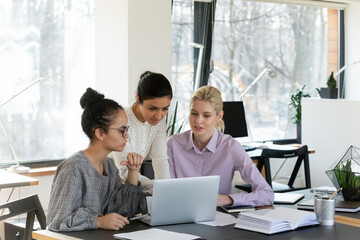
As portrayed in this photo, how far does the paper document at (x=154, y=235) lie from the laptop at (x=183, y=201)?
5.0 inches

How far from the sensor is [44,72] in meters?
5.18

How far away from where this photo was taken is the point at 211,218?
9.17 feet

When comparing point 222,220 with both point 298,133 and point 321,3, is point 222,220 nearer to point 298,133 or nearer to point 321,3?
point 298,133

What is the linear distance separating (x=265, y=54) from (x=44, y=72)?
2612 mm

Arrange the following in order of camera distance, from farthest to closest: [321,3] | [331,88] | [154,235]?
1. [321,3]
2. [331,88]
3. [154,235]

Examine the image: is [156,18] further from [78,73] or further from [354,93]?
[354,93]

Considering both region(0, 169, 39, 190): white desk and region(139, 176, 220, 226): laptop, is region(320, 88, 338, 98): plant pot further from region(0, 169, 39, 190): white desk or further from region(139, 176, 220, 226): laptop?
region(139, 176, 220, 226): laptop

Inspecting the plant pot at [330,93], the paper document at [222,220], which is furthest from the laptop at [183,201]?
the plant pot at [330,93]

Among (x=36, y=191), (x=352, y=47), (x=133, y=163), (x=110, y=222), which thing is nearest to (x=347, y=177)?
(x=133, y=163)

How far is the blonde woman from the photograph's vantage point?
11.1 ft

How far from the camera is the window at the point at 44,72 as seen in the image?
5.00 m

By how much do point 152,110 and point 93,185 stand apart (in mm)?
730

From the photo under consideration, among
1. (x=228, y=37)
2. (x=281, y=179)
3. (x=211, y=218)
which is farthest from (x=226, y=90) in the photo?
(x=211, y=218)

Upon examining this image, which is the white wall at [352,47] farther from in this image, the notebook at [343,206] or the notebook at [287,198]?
the notebook at [343,206]
